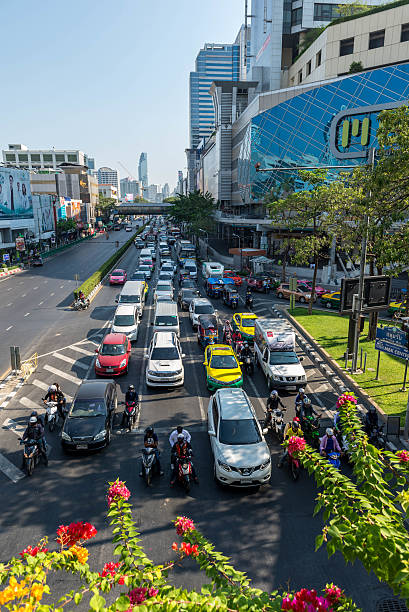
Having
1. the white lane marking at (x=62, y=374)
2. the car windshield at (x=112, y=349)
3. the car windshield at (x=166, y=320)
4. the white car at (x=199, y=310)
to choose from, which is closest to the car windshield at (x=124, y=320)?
the car windshield at (x=166, y=320)

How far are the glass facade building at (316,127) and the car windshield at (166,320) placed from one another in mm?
31332

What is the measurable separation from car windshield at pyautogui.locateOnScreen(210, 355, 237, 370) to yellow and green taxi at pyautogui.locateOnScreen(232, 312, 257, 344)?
19.3 ft

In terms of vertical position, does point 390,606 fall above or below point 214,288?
below

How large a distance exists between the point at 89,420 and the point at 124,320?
460 inches

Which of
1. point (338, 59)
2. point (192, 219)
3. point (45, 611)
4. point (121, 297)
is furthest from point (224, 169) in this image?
point (45, 611)

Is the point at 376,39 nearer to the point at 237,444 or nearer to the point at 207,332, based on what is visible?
the point at 207,332

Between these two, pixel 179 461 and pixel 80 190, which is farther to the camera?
pixel 80 190

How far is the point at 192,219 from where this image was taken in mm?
80375

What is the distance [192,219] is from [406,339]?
69.0 metres

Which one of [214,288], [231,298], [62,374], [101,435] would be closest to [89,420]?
[101,435]

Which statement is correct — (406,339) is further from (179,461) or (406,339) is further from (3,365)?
(3,365)

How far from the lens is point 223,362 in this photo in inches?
703

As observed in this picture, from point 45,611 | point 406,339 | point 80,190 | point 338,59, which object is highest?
point 338,59

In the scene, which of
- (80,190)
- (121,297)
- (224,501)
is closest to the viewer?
(224,501)
